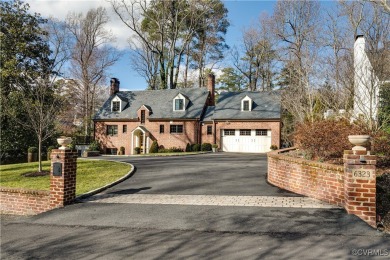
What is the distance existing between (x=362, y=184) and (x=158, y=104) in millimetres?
29647

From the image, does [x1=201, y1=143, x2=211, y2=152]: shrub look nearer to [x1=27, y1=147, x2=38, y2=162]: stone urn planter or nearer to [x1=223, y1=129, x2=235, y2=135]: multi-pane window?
[x1=223, y1=129, x2=235, y2=135]: multi-pane window

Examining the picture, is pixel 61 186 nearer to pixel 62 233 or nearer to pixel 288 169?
pixel 62 233

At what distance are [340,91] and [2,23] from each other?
2900cm

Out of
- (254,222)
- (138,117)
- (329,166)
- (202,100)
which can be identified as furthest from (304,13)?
(254,222)

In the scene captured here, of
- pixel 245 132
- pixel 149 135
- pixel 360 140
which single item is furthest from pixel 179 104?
pixel 360 140

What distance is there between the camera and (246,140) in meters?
29.9

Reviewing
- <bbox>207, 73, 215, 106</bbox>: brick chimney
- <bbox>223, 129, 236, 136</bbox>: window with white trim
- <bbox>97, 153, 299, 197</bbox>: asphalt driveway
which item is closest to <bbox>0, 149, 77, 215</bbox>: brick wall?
<bbox>97, 153, 299, 197</bbox>: asphalt driveway

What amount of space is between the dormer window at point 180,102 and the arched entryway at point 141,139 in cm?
432

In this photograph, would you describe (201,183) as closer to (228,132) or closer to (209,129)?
(228,132)

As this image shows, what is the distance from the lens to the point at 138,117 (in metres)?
33.4

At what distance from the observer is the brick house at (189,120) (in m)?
29.8

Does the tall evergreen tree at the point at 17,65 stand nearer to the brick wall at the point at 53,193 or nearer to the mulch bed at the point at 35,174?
the mulch bed at the point at 35,174

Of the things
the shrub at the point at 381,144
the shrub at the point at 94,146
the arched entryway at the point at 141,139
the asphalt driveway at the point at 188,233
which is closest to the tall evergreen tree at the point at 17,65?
the shrub at the point at 94,146

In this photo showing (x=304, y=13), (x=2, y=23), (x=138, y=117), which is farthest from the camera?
(x=138, y=117)
